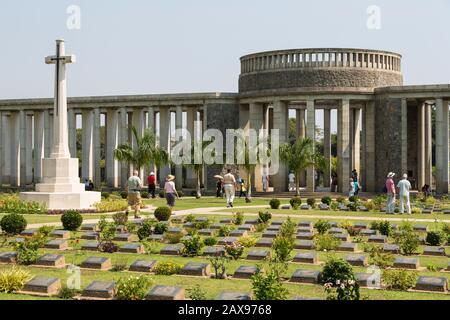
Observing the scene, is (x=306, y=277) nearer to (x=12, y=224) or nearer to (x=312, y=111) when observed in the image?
(x=12, y=224)

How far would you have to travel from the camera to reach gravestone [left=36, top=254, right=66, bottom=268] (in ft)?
56.9

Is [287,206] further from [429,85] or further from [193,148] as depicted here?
[429,85]

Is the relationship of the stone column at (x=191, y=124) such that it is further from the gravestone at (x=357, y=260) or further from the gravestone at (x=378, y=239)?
the gravestone at (x=357, y=260)

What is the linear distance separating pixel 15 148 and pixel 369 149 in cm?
3303

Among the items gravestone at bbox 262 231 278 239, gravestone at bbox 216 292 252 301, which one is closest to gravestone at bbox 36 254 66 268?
gravestone at bbox 216 292 252 301

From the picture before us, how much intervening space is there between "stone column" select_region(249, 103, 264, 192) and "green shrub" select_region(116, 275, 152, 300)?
41872 millimetres

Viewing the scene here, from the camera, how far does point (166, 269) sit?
1608 centimetres

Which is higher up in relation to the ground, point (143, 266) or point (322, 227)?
point (322, 227)

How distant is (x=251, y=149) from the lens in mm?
43781

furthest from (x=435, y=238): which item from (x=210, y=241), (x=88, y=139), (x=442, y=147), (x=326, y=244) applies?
(x=88, y=139)

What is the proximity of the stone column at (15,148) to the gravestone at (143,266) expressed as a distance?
1953 inches

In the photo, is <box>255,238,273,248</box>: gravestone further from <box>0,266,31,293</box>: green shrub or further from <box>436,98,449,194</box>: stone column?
<box>436,98,449,194</box>: stone column

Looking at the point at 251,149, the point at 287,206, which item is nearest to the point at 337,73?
the point at 251,149

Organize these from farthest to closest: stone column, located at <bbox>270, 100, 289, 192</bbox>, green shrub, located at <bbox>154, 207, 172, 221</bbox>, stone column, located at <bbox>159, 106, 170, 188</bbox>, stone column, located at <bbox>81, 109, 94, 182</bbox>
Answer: stone column, located at <bbox>81, 109, 94, 182</bbox>, stone column, located at <bbox>159, 106, 170, 188</bbox>, stone column, located at <bbox>270, 100, 289, 192</bbox>, green shrub, located at <bbox>154, 207, 172, 221</bbox>
